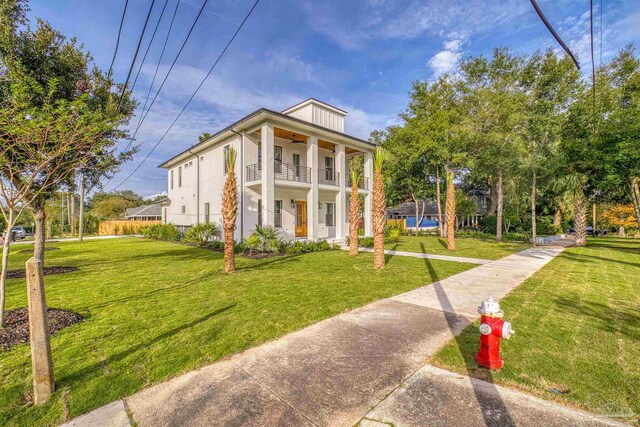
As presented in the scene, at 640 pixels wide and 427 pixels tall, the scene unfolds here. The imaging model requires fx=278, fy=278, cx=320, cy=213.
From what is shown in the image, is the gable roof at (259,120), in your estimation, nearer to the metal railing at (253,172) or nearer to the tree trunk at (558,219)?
the metal railing at (253,172)

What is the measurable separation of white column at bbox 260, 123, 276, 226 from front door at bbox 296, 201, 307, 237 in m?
4.03

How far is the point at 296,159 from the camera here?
17.2m

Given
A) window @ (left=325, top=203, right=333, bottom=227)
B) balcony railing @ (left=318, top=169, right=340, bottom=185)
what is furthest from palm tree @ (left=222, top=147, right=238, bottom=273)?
window @ (left=325, top=203, right=333, bottom=227)

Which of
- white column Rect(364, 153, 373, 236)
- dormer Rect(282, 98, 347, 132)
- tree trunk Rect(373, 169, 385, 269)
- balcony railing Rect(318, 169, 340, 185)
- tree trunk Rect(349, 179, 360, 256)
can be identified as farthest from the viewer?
white column Rect(364, 153, 373, 236)

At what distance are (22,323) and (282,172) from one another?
40.5ft

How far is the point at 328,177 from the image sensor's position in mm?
18906

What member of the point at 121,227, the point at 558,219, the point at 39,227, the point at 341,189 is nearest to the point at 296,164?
the point at 341,189

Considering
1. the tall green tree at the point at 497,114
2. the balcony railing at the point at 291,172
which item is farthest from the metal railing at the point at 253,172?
the tall green tree at the point at 497,114

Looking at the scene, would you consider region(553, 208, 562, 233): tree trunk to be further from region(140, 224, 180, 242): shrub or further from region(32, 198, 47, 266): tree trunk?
region(32, 198, 47, 266): tree trunk

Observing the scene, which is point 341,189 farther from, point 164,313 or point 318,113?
point 164,313

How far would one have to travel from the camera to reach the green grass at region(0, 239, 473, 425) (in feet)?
9.37

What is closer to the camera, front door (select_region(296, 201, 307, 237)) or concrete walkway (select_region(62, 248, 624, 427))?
concrete walkway (select_region(62, 248, 624, 427))

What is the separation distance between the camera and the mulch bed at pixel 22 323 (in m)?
3.85

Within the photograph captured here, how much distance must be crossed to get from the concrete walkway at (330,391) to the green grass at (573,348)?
0.89ft
